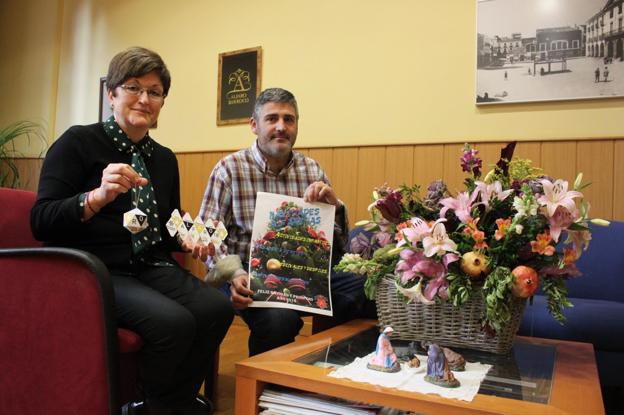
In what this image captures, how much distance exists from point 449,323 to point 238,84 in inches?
102

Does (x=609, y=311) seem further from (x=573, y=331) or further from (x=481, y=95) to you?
(x=481, y=95)

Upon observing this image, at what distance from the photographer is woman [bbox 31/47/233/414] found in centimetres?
132

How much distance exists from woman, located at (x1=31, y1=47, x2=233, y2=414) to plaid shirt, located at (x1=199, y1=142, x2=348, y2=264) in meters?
0.28

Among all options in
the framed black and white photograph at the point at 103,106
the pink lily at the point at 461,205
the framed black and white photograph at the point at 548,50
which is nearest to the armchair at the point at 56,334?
the pink lily at the point at 461,205

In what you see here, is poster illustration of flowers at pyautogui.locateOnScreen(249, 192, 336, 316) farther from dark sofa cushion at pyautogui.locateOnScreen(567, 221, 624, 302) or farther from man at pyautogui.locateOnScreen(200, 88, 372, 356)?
dark sofa cushion at pyautogui.locateOnScreen(567, 221, 624, 302)

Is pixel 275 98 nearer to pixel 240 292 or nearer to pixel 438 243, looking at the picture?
pixel 240 292

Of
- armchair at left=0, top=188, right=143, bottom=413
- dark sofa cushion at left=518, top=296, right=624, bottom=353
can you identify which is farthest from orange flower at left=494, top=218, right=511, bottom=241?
armchair at left=0, top=188, right=143, bottom=413

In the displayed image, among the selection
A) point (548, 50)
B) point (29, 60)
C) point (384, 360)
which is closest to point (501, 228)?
point (384, 360)

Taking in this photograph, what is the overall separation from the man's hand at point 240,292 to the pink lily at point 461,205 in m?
0.69

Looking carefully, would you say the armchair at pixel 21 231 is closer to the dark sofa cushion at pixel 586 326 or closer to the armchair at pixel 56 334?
the armchair at pixel 56 334

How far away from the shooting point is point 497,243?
1.19 metres

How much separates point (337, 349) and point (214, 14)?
3.02 m

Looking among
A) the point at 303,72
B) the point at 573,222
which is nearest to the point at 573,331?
the point at 573,222

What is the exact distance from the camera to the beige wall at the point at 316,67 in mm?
2764
